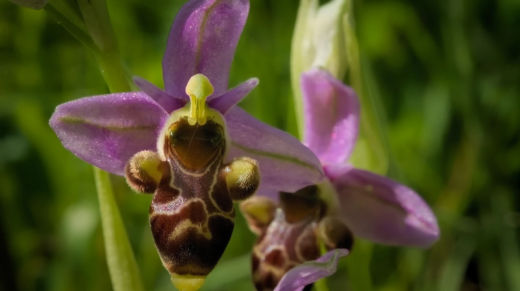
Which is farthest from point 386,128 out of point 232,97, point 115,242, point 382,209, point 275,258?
point 115,242

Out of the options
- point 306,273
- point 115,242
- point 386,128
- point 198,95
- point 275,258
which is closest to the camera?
point 306,273

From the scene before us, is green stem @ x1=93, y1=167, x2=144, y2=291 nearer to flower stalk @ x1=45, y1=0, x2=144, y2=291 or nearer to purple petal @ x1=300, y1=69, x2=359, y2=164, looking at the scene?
flower stalk @ x1=45, y1=0, x2=144, y2=291

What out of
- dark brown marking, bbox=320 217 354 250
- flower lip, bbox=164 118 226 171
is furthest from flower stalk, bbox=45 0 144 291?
dark brown marking, bbox=320 217 354 250

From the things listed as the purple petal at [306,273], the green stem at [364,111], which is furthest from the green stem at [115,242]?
the green stem at [364,111]

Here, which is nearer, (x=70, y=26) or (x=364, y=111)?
(x=70, y=26)

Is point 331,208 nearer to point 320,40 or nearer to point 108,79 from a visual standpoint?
point 320,40

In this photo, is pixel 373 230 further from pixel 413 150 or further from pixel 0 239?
pixel 0 239

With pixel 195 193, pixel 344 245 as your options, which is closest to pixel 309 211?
pixel 344 245
